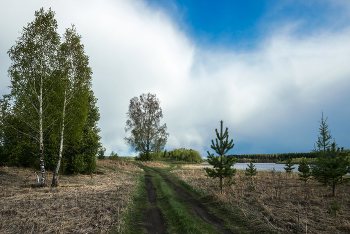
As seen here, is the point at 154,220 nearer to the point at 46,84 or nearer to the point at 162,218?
the point at 162,218

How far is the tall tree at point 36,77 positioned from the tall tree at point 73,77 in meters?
0.86

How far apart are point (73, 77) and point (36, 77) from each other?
3041 mm

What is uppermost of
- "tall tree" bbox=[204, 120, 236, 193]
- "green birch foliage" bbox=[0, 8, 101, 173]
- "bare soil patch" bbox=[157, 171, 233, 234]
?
"green birch foliage" bbox=[0, 8, 101, 173]

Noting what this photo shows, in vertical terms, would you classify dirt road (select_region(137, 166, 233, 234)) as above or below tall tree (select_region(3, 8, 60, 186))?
below

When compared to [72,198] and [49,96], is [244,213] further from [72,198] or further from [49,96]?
[49,96]

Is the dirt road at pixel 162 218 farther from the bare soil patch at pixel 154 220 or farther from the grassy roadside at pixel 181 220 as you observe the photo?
the grassy roadside at pixel 181 220

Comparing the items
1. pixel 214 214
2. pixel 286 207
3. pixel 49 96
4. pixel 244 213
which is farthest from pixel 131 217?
pixel 49 96

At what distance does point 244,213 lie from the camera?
9922 mm

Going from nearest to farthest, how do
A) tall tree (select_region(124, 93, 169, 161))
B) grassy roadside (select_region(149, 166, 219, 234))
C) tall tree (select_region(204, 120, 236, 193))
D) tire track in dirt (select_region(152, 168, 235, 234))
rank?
1. grassy roadside (select_region(149, 166, 219, 234))
2. tire track in dirt (select_region(152, 168, 235, 234))
3. tall tree (select_region(204, 120, 236, 193))
4. tall tree (select_region(124, 93, 169, 161))

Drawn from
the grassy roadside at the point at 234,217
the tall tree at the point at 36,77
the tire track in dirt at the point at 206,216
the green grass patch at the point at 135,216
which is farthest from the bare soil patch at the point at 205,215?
the tall tree at the point at 36,77

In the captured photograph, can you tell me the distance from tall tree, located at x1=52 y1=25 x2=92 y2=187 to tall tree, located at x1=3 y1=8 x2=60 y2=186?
86cm

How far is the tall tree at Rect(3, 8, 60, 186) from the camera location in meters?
15.8

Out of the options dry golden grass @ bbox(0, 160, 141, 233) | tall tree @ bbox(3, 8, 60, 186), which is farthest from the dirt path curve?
tall tree @ bbox(3, 8, 60, 186)

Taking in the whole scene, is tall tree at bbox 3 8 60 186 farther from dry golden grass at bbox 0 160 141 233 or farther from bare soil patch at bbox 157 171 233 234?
bare soil patch at bbox 157 171 233 234
